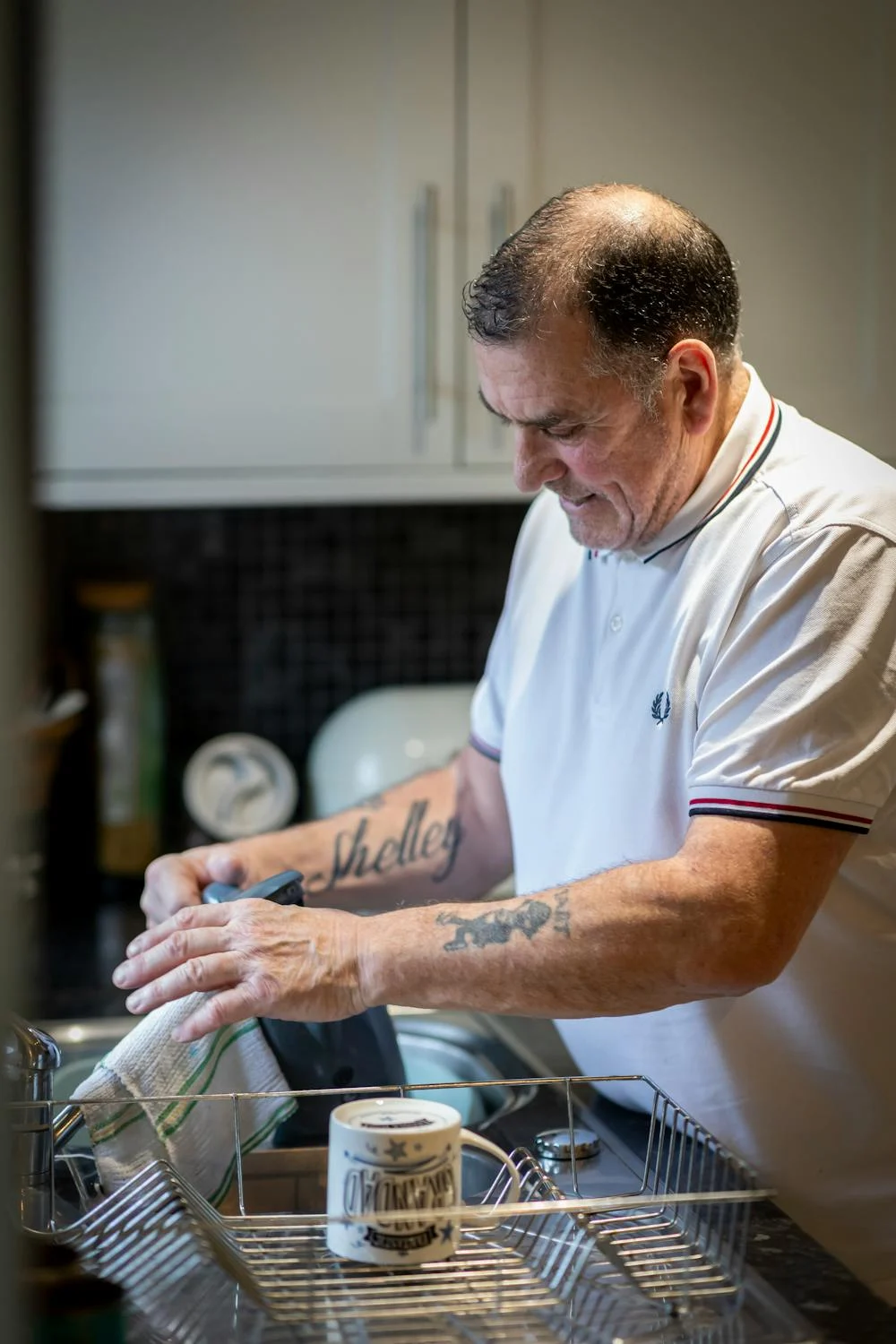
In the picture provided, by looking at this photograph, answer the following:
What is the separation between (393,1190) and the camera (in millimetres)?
702

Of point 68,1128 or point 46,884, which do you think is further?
point 46,884

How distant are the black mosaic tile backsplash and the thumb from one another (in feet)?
3.00

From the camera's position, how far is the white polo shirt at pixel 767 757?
0.93 metres

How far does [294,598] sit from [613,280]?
1.19 meters

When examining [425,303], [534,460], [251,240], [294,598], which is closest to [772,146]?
[425,303]

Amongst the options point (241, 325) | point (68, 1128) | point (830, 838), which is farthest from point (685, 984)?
point (241, 325)

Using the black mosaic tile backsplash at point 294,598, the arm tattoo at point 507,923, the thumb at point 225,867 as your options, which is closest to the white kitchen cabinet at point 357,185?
the black mosaic tile backsplash at point 294,598

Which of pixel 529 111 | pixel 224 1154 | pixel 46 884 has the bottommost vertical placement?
pixel 46 884

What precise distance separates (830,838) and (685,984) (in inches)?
5.1

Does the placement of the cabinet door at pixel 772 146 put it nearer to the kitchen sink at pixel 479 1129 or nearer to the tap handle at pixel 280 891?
the kitchen sink at pixel 479 1129

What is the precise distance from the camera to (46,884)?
1907 millimetres

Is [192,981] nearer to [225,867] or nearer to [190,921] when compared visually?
[190,921]

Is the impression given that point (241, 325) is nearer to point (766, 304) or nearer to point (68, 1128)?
point (766, 304)

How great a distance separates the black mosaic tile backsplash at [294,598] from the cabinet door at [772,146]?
50 centimetres
